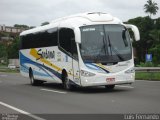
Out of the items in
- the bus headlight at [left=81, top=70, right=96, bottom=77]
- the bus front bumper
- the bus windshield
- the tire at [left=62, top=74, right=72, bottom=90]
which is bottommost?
the tire at [left=62, top=74, right=72, bottom=90]

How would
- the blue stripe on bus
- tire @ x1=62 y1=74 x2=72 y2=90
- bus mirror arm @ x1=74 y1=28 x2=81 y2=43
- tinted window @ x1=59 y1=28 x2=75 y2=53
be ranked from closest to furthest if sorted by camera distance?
Result: 1. bus mirror arm @ x1=74 y1=28 x2=81 y2=43
2. tinted window @ x1=59 y1=28 x2=75 y2=53
3. tire @ x1=62 y1=74 x2=72 y2=90
4. the blue stripe on bus

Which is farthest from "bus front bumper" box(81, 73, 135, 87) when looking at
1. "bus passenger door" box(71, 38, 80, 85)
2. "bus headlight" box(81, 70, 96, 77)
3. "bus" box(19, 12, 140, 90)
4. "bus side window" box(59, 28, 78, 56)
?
"bus side window" box(59, 28, 78, 56)

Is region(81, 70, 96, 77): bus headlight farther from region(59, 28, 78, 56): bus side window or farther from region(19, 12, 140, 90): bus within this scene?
region(59, 28, 78, 56): bus side window

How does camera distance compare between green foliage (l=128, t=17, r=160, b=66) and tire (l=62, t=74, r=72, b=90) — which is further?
green foliage (l=128, t=17, r=160, b=66)

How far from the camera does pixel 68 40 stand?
69.1 feet

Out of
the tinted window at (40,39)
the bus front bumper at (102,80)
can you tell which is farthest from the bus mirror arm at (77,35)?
the tinted window at (40,39)

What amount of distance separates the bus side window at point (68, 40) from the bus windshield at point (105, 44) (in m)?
0.63

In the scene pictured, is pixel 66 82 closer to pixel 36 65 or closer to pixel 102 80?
pixel 102 80

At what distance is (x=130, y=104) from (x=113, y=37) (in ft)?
19.0

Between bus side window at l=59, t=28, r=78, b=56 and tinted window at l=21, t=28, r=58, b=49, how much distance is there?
37.3 inches

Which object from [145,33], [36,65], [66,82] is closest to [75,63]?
[66,82]

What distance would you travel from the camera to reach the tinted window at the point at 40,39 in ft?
77.4

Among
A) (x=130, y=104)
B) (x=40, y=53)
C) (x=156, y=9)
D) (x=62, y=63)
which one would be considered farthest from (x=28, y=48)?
(x=156, y=9)

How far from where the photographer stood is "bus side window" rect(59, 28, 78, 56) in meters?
20.4
